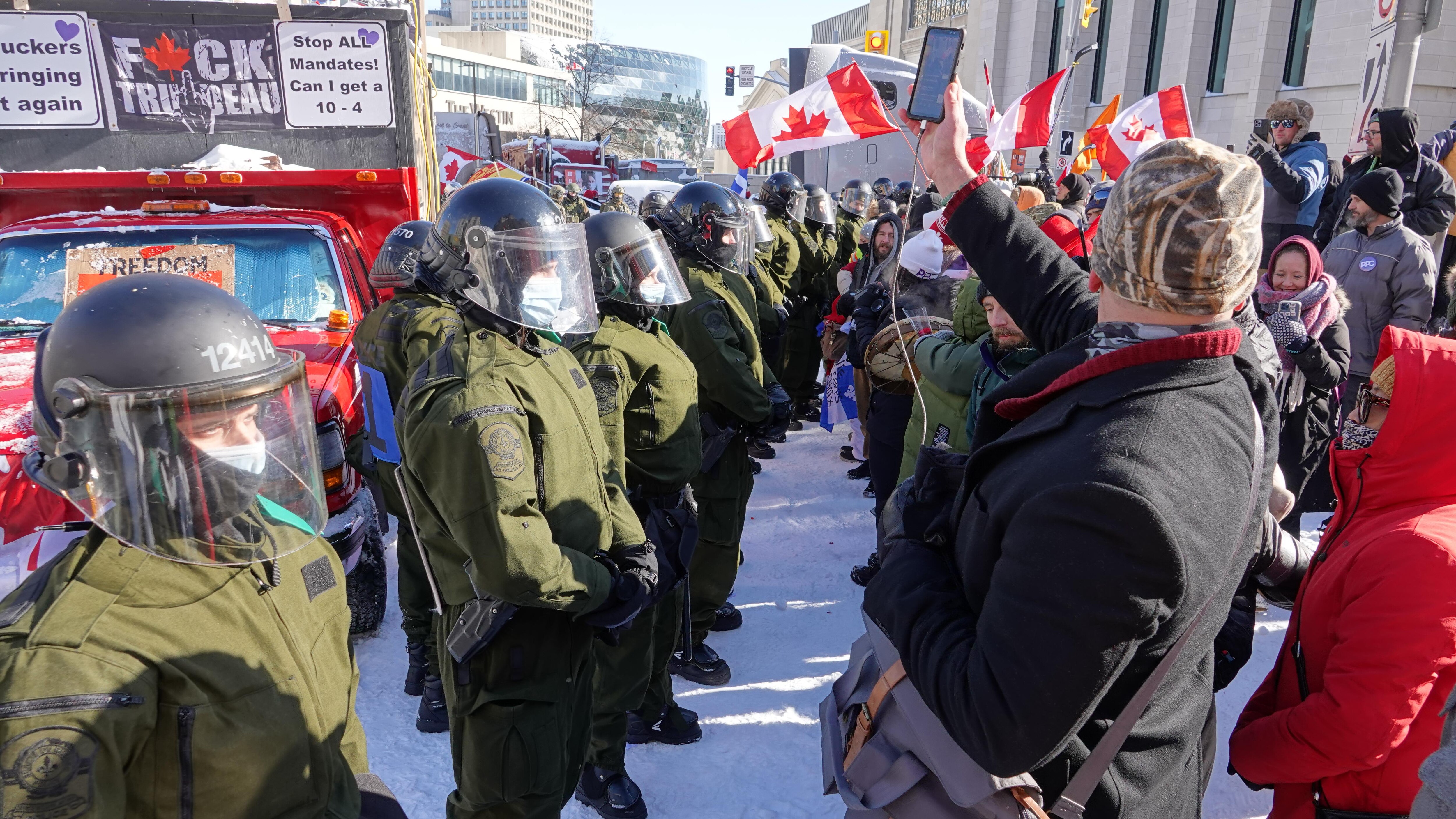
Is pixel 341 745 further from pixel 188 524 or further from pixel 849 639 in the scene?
pixel 849 639

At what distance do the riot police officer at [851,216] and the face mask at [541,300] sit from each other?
24.5 ft

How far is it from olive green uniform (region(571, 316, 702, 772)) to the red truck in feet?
4.61

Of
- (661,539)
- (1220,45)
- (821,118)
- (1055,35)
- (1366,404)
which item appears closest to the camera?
(1366,404)

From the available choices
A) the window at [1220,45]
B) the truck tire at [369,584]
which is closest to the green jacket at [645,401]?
the truck tire at [369,584]

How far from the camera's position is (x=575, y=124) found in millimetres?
67438

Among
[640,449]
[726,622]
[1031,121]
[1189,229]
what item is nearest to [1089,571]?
[1189,229]

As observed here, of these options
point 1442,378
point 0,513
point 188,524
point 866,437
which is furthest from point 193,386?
point 866,437

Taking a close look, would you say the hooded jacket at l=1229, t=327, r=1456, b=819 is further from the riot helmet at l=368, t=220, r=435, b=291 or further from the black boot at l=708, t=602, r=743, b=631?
the riot helmet at l=368, t=220, r=435, b=291

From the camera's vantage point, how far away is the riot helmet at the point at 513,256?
102 inches

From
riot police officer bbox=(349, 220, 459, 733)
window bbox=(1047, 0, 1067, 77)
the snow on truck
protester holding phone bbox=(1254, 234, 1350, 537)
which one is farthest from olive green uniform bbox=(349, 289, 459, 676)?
window bbox=(1047, 0, 1067, 77)

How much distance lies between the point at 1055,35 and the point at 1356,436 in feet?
99.1

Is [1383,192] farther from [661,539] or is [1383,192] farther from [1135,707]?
[1135,707]

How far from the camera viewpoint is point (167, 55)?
18.8 ft

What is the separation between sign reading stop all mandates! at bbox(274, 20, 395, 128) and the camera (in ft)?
19.1
